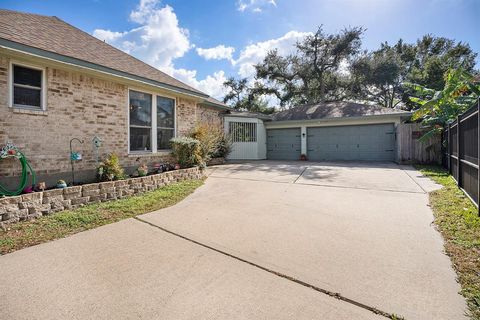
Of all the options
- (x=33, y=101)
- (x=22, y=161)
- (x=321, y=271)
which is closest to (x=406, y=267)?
(x=321, y=271)

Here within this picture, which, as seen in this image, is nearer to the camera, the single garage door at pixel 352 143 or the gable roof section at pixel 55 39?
the gable roof section at pixel 55 39

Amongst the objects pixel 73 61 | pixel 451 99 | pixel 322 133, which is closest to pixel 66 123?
pixel 73 61

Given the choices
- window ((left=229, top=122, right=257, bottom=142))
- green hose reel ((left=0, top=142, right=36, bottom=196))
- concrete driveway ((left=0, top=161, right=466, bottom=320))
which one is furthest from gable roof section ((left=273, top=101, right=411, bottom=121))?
green hose reel ((left=0, top=142, right=36, bottom=196))

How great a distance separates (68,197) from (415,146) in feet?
46.5

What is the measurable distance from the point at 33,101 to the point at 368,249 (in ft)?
23.7

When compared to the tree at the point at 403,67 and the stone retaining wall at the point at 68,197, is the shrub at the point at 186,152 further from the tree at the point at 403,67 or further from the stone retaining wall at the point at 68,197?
the tree at the point at 403,67

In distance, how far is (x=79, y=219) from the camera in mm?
4152

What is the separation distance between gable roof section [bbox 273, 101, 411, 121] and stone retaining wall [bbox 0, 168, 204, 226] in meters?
11.9

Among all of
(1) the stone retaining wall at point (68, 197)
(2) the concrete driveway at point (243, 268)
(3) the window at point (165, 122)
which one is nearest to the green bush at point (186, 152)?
(3) the window at point (165, 122)

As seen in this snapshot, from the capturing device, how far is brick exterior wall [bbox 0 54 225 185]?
16.4ft

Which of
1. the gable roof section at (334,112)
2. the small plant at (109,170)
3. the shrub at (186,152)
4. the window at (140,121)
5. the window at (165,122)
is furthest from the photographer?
the gable roof section at (334,112)

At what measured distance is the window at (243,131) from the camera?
14.9 metres

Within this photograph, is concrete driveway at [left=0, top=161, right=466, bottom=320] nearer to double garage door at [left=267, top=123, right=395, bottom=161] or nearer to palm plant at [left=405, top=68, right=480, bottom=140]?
palm plant at [left=405, top=68, right=480, bottom=140]

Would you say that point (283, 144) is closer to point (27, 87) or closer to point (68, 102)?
point (68, 102)
